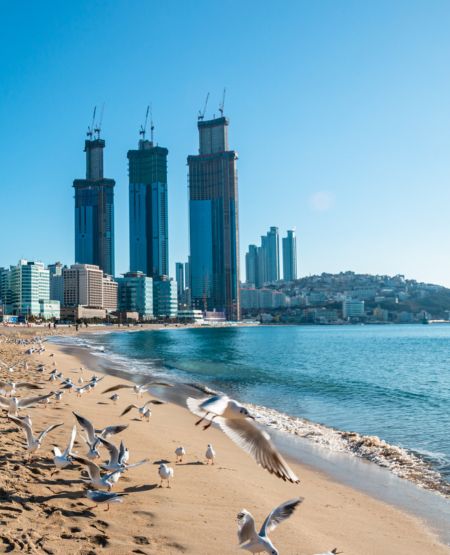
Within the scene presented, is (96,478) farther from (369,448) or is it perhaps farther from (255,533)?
(369,448)

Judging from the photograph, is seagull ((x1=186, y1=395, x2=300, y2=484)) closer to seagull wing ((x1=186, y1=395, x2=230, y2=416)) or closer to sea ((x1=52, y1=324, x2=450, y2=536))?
seagull wing ((x1=186, y1=395, x2=230, y2=416))

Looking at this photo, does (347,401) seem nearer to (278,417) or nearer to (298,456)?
(278,417)

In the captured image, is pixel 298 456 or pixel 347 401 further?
pixel 347 401

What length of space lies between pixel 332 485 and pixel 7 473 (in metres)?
6.67

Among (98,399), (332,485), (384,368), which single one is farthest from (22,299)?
(332,485)

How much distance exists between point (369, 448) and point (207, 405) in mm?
8231

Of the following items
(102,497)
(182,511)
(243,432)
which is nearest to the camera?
(102,497)

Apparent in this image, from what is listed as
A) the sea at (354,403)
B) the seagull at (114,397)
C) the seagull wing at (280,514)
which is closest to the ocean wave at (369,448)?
the sea at (354,403)

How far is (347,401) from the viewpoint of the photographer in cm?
2522

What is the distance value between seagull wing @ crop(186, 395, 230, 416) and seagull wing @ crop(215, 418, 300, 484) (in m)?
0.23

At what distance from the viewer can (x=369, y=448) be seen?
584 inches

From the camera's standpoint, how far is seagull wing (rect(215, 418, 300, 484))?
6.76 metres

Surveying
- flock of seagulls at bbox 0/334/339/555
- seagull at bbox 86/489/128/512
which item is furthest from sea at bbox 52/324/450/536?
seagull at bbox 86/489/128/512

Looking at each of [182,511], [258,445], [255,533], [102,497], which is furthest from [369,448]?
[255,533]
